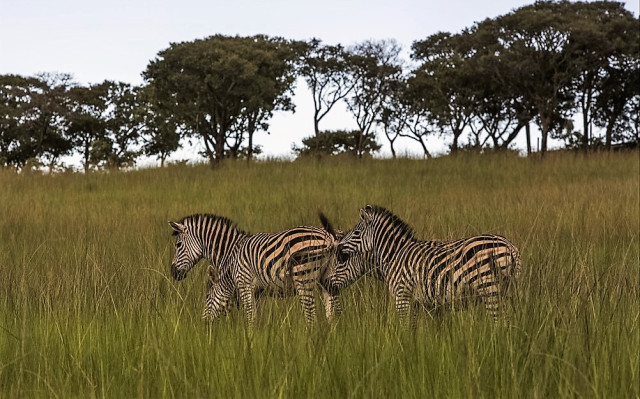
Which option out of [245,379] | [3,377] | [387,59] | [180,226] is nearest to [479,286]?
[245,379]

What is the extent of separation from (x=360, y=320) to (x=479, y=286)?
30.8 inches

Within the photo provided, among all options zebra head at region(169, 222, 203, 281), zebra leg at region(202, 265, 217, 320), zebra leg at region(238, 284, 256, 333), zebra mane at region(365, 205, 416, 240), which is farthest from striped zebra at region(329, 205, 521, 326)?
zebra head at region(169, 222, 203, 281)

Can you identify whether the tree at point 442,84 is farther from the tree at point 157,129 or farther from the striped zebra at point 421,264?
the striped zebra at point 421,264

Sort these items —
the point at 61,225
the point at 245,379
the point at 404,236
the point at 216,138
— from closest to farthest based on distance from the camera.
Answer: the point at 245,379
the point at 404,236
the point at 61,225
the point at 216,138

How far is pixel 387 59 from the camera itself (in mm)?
52938

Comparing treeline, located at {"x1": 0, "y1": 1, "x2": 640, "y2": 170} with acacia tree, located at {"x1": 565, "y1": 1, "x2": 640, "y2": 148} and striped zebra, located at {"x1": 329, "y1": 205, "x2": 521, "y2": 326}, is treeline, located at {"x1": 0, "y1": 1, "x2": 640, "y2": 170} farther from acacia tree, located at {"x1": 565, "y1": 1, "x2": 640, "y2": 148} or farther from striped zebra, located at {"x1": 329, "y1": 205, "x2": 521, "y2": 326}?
striped zebra, located at {"x1": 329, "y1": 205, "x2": 521, "y2": 326}

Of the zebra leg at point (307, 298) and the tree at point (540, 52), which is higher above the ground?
the tree at point (540, 52)

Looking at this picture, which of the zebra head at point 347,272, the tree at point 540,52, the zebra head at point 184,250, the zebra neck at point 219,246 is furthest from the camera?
the tree at point 540,52

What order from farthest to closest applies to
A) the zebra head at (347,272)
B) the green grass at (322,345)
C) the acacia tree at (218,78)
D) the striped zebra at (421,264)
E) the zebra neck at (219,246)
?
1. the acacia tree at (218,78)
2. the zebra neck at (219,246)
3. the zebra head at (347,272)
4. the striped zebra at (421,264)
5. the green grass at (322,345)

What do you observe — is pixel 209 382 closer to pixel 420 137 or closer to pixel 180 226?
pixel 180 226

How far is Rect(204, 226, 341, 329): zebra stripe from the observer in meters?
4.85

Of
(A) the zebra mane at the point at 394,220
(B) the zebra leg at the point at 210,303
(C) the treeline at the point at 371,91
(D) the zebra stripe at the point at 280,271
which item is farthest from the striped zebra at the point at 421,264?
(C) the treeline at the point at 371,91

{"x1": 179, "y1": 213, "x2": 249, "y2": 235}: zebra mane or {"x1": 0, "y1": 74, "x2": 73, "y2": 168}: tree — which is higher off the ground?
{"x1": 0, "y1": 74, "x2": 73, "y2": 168}: tree

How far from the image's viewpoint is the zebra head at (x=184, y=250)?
5625mm
